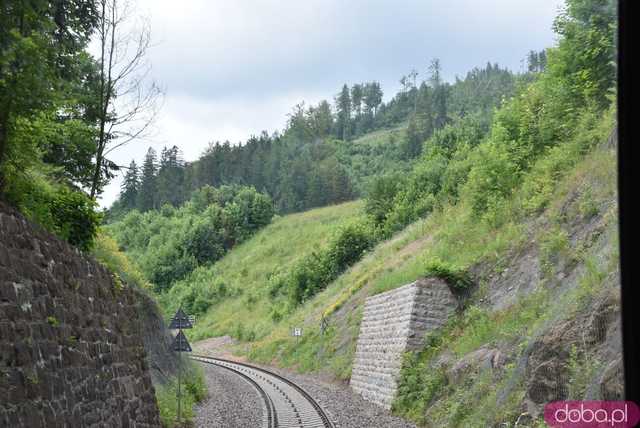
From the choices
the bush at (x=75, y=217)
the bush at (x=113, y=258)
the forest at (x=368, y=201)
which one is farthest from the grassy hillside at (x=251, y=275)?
the bush at (x=75, y=217)

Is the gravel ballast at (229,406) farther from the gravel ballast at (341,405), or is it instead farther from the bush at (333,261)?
the bush at (333,261)

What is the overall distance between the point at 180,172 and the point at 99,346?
12831cm

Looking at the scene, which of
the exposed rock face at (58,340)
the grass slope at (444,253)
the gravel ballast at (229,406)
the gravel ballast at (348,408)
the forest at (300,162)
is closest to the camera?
the exposed rock face at (58,340)

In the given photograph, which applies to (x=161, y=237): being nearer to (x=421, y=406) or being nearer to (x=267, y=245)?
(x=267, y=245)

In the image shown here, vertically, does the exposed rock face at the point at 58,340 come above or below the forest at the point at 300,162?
below

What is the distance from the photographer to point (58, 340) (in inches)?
347

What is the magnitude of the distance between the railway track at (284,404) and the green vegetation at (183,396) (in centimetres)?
217

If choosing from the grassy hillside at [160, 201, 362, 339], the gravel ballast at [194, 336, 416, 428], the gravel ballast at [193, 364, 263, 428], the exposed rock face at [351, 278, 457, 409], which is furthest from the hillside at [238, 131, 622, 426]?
the grassy hillside at [160, 201, 362, 339]

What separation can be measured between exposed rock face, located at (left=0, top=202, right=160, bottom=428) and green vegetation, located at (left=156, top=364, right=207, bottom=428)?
12.1ft

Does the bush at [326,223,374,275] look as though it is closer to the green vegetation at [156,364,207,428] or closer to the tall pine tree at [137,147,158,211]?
the green vegetation at [156,364,207,428]

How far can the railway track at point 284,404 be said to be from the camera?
17.6 metres

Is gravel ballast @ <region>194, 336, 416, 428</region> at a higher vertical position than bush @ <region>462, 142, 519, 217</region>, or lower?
lower

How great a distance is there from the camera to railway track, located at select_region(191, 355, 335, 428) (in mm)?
17611

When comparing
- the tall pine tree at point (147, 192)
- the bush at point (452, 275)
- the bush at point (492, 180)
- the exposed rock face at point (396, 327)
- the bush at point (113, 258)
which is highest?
the tall pine tree at point (147, 192)
